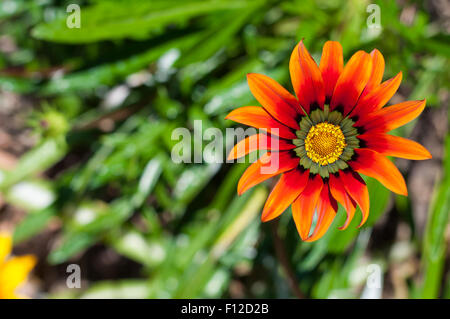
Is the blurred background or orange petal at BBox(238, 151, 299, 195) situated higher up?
the blurred background

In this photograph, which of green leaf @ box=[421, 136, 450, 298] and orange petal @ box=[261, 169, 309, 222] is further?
green leaf @ box=[421, 136, 450, 298]

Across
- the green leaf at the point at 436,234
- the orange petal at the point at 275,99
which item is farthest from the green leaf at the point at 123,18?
the green leaf at the point at 436,234

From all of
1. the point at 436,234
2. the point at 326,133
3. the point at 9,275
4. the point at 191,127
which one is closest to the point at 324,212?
the point at 326,133

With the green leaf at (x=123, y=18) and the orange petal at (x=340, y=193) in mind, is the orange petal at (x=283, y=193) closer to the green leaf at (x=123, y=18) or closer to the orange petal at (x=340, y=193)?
the orange petal at (x=340, y=193)

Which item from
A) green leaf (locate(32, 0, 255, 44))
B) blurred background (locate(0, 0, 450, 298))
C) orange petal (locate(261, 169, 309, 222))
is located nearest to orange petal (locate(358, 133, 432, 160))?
orange petal (locate(261, 169, 309, 222))

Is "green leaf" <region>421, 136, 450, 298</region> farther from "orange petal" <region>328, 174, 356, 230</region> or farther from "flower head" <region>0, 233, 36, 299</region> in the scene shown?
"flower head" <region>0, 233, 36, 299</region>
